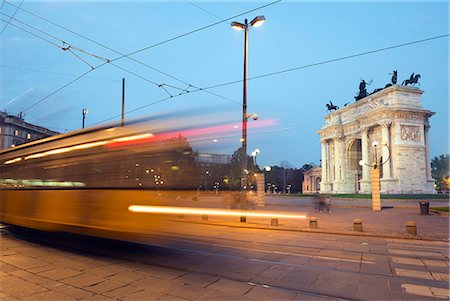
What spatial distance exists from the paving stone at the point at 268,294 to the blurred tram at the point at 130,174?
2.63 metres

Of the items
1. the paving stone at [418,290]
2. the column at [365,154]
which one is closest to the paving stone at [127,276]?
the paving stone at [418,290]

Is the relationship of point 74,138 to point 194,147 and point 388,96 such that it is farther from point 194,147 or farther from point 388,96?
point 388,96

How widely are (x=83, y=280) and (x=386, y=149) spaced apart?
55.0 meters

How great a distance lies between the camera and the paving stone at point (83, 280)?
5453 mm

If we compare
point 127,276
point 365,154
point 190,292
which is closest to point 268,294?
point 190,292

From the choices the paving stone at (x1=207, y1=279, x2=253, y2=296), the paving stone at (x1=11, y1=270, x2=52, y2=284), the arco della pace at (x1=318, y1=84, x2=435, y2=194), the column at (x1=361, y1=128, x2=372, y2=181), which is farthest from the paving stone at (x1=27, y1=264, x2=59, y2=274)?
the column at (x1=361, y1=128, x2=372, y2=181)

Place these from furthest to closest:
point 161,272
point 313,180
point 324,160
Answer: point 313,180 → point 324,160 → point 161,272

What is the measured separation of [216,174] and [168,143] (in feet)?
5.42

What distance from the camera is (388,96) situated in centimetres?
5241

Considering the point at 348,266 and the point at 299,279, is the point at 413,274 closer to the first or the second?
the point at 348,266

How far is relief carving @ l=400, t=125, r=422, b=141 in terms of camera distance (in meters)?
51.2

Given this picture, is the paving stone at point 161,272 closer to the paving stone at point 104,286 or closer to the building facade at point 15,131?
the paving stone at point 104,286

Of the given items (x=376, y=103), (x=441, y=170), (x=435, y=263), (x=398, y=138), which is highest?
(x=376, y=103)

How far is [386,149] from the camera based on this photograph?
51.9 metres
